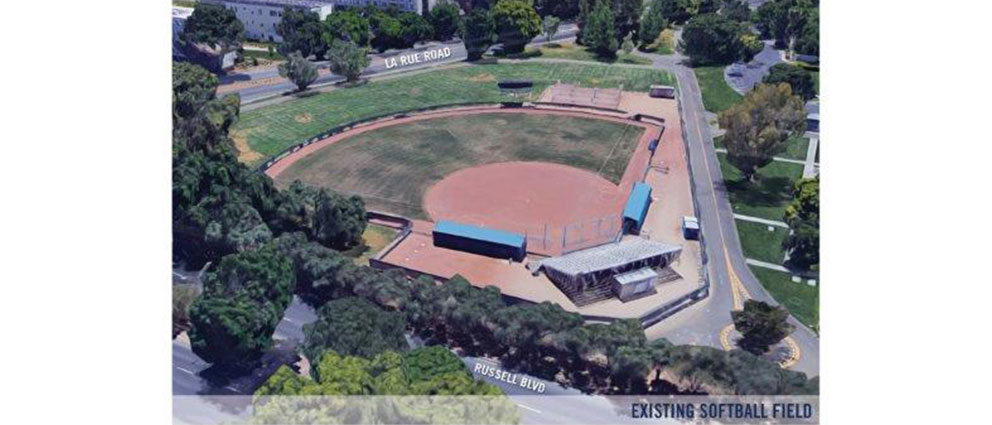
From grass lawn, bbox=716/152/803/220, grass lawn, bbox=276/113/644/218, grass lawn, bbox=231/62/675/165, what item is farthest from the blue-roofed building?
grass lawn, bbox=231/62/675/165

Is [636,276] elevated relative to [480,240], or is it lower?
lower

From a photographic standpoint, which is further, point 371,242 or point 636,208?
point 636,208

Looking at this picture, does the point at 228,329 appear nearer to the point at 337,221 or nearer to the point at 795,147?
the point at 337,221

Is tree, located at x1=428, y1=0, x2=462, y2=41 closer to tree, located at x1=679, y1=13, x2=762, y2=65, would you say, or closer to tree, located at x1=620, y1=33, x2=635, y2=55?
tree, located at x1=620, y1=33, x2=635, y2=55

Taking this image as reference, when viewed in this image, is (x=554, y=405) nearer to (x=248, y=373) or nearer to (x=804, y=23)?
(x=248, y=373)

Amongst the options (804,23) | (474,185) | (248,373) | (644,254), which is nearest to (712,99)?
(804,23)

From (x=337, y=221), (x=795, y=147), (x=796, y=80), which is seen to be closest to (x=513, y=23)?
(x=796, y=80)
